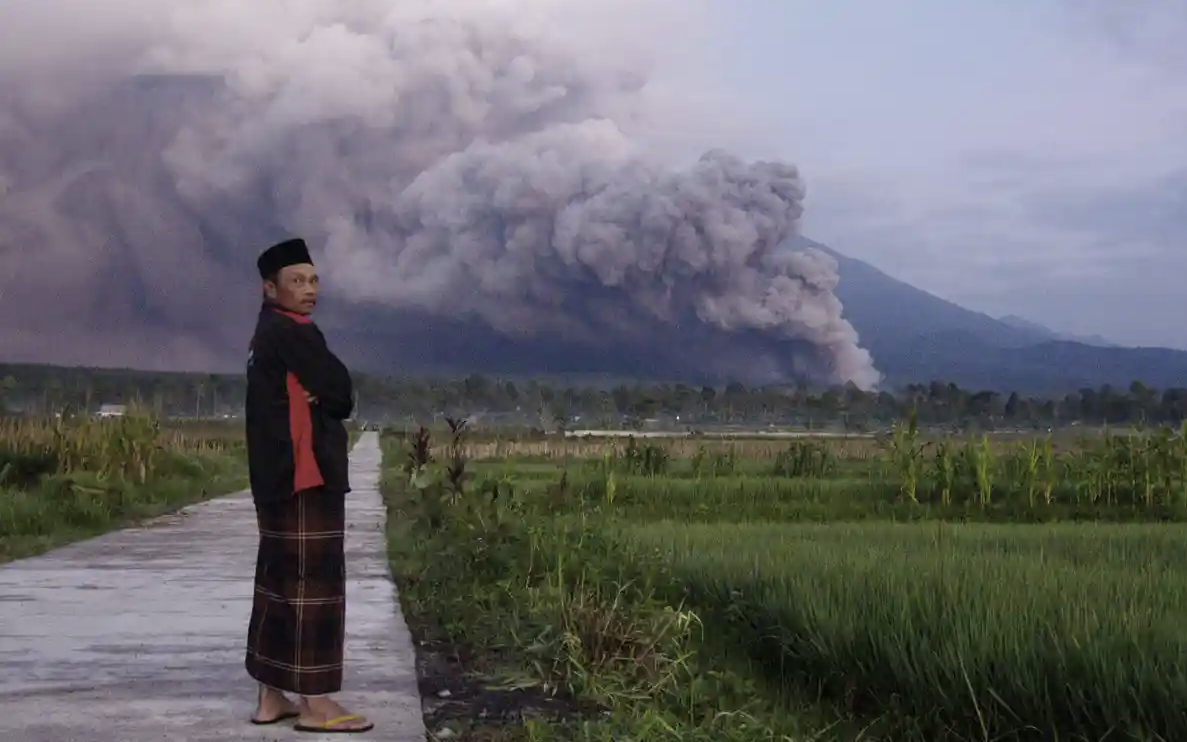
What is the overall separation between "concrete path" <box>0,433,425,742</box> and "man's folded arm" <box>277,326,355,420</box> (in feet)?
3.63

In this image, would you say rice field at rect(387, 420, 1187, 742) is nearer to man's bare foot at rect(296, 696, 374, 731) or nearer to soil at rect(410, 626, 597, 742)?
soil at rect(410, 626, 597, 742)

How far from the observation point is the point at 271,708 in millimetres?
4699

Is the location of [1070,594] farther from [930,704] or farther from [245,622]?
[245,622]

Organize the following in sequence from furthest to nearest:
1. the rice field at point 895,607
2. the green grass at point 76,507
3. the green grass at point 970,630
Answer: the green grass at point 76,507
the rice field at point 895,607
the green grass at point 970,630

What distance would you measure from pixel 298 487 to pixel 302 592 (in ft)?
1.23

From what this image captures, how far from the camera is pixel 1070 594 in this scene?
5.81 meters

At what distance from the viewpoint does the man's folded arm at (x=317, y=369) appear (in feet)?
14.8

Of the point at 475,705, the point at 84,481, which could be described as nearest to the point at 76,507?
the point at 84,481

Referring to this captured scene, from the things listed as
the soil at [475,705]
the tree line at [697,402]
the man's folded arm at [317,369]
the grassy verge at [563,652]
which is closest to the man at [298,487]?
Answer: the man's folded arm at [317,369]

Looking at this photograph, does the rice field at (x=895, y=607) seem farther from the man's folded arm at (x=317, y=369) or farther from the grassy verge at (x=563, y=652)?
the man's folded arm at (x=317, y=369)

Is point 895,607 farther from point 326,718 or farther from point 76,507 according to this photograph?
point 76,507

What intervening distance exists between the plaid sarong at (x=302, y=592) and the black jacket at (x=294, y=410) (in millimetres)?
74

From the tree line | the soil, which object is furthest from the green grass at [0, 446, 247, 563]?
the tree line

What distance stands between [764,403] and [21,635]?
102 m
